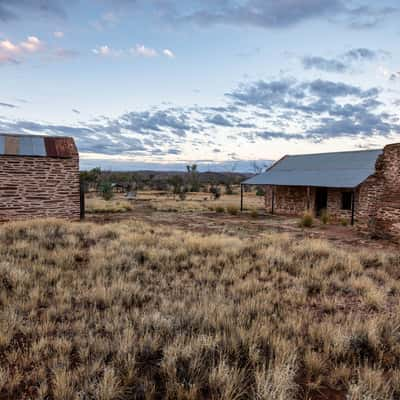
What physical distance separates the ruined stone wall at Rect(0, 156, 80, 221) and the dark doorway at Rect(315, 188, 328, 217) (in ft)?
51.1

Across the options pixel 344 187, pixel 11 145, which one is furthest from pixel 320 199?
pixel 11 145

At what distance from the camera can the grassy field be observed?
9.25 ft

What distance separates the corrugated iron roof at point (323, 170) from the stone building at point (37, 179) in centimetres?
1370

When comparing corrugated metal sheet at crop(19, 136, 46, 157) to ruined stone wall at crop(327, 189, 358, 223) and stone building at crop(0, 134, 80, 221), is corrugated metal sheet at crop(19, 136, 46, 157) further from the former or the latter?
ruined stone wall at crop(327, 189, 358, 223)

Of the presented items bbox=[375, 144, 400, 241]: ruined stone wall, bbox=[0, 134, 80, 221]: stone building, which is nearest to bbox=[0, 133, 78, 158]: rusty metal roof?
bbox=[0, 134, 80, 221]: stone building

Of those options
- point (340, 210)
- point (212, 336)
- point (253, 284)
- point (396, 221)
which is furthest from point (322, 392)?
point (340, 210)

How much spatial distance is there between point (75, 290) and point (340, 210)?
59.5ft

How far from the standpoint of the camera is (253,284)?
5844 millimetres

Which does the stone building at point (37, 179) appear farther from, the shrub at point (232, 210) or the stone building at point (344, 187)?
the stone building at point (344, 187)

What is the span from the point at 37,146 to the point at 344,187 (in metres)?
16.2

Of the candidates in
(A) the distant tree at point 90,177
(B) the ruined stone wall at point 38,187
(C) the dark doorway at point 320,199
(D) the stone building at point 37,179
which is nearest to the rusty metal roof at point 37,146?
(D) the stone building at point 37,179

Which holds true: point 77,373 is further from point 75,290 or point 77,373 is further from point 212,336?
point 75,290

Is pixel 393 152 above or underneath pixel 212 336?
above

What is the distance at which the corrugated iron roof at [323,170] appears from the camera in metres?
18.3
